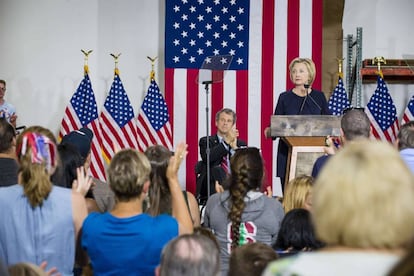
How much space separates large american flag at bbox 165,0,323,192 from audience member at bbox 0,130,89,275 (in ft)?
18.4

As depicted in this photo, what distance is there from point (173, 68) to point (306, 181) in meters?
5.07

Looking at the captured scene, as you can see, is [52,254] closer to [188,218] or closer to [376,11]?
[188,218]

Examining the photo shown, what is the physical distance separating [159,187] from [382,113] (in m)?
5.53

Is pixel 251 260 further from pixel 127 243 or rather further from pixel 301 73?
pixel 301 73

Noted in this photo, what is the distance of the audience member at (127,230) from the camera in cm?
275

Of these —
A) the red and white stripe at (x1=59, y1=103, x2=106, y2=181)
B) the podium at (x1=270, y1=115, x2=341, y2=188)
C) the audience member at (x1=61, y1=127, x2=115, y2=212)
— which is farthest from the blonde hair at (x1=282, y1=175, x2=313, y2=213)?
the red and white stripe at (x1=59, y1=103, x2=106, y2=181)

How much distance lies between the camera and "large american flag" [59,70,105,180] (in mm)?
8328

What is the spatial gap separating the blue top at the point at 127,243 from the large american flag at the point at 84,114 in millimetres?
5546

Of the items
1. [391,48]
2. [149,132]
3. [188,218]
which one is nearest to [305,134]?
[188,218]

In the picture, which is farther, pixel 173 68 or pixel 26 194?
pixel 173 68

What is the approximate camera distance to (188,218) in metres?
3.04

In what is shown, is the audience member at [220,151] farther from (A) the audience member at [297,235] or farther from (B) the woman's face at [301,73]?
(A) the audience member at [297,235]

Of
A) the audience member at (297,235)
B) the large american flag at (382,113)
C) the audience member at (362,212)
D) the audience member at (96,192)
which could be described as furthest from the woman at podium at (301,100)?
the audience member at (362,212)

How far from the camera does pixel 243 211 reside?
3.51 meters
